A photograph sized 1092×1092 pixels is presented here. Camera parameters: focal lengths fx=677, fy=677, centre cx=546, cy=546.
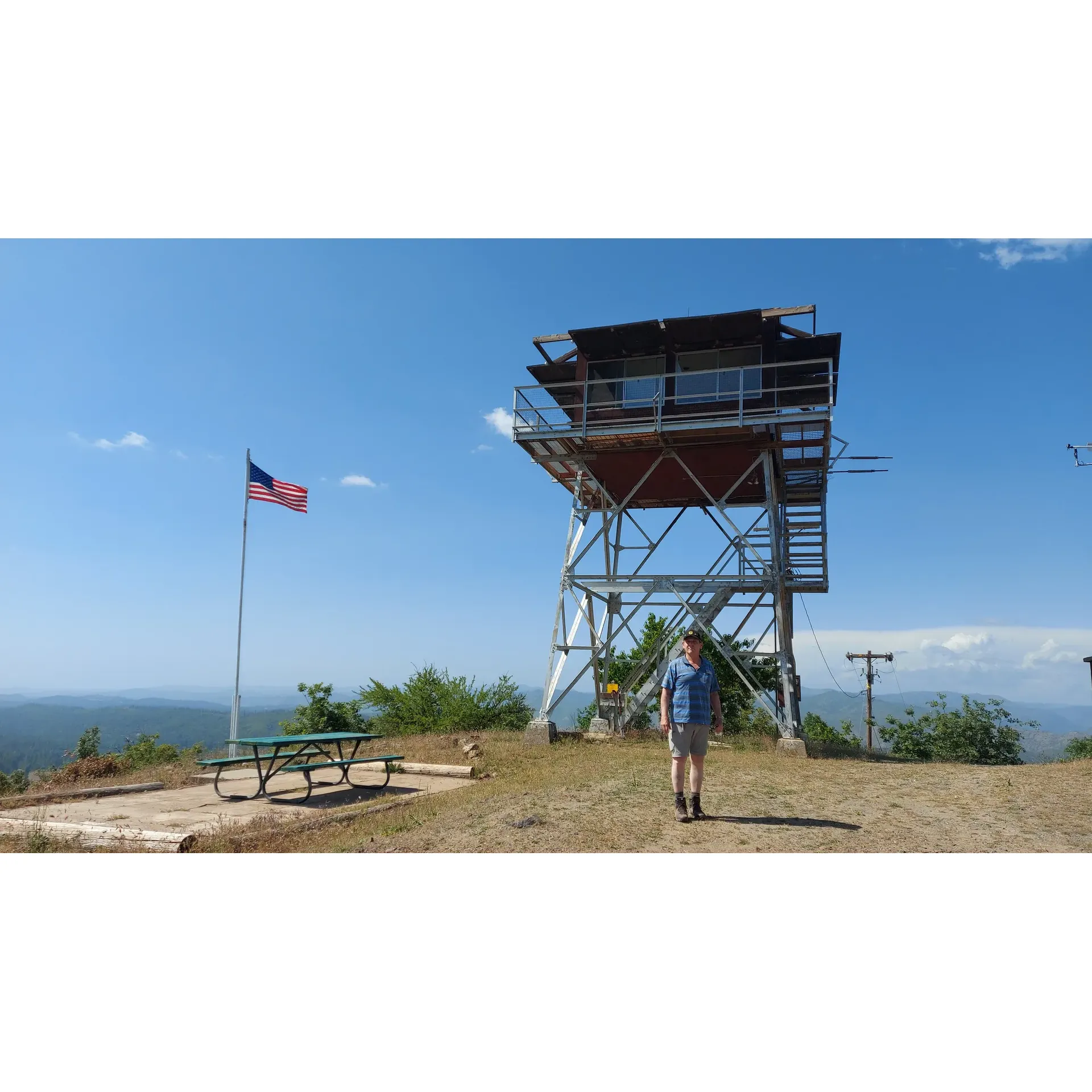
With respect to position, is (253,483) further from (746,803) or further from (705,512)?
(746,803)

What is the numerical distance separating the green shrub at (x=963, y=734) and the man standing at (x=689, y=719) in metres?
35.8

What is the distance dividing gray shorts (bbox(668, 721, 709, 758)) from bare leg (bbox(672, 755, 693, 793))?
2.1 inches

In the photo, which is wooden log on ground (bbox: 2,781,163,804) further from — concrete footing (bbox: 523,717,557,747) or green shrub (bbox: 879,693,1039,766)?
green shrub (bbox: 879,693,1039,766)

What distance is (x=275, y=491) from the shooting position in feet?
65.9

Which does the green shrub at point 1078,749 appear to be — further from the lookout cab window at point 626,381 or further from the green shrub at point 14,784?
the green shrub at point 14,784

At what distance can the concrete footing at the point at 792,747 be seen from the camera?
1527cm

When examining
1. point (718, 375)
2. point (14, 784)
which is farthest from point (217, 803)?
point (718, 375)

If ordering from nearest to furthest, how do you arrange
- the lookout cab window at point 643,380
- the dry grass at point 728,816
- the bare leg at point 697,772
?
the dry grass at point 728,816 → the bare leg at point 697,772 → the lookout cab window at point 643,380

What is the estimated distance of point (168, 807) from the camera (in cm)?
988

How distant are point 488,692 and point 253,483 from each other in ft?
37.0

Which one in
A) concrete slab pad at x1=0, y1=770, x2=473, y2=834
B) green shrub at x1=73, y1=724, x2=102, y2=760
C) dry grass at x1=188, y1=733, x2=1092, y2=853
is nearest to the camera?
dry grass at x1=188, y1=733, x2=1092, y2=853

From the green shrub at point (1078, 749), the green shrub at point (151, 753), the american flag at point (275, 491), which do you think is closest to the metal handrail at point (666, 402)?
the american flag at point (275, 491)

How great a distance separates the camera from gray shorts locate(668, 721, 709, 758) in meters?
7.71

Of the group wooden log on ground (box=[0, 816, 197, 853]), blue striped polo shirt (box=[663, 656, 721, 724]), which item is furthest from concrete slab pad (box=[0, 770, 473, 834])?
blue striped polo shirt (box=[663, 656, 721, 724])
